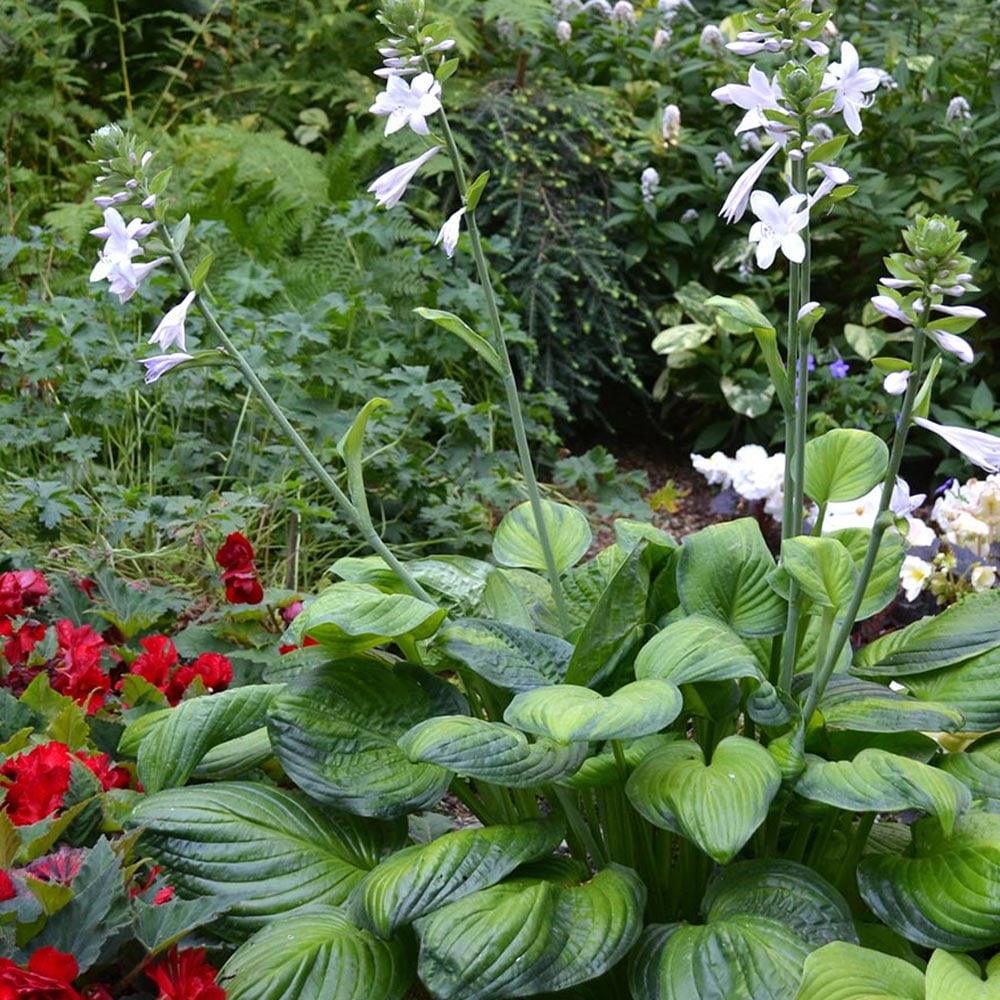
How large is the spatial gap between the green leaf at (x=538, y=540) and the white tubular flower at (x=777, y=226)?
763 mm

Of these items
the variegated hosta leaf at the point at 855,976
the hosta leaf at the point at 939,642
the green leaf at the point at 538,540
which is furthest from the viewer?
the green leaf at the point at 538,540

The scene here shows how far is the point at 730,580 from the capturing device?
2055 mm

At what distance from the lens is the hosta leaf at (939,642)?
1953 mm

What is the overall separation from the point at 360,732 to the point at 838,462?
0.89 meters

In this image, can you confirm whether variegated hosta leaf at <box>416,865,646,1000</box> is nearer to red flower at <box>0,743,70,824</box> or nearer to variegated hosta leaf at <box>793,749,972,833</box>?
variegated hosta leaf at <box>793,749,972,833</box>

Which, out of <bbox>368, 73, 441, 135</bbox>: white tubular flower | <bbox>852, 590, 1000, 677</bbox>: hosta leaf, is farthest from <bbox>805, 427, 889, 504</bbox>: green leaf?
<bbox>368, 73, 441, 135</bbox>: white tubular flower

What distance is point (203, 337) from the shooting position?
3.80 metres

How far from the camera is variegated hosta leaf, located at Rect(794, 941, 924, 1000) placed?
1490 mm

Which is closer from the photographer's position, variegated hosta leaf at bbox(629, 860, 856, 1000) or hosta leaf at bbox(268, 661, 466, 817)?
variegated hosta leaf at bbox(629, 860, 856, 1000)

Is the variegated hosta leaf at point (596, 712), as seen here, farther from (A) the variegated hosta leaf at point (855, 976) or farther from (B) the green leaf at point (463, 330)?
(B) the green leaf at point (463, 330)

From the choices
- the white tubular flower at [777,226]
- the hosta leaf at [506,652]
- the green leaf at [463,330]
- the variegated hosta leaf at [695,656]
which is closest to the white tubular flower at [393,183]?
the green leaf at [463,330]

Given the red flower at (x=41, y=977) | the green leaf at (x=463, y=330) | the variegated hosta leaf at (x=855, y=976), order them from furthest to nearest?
the green leaf at (x=463, y=330), the variegated hosta leaf at (x=855, y=976), the red flower at (x=41, y=977)

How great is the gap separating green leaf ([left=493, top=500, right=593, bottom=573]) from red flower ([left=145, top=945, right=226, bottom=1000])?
958mm

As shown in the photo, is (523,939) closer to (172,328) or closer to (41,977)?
(41,977)
